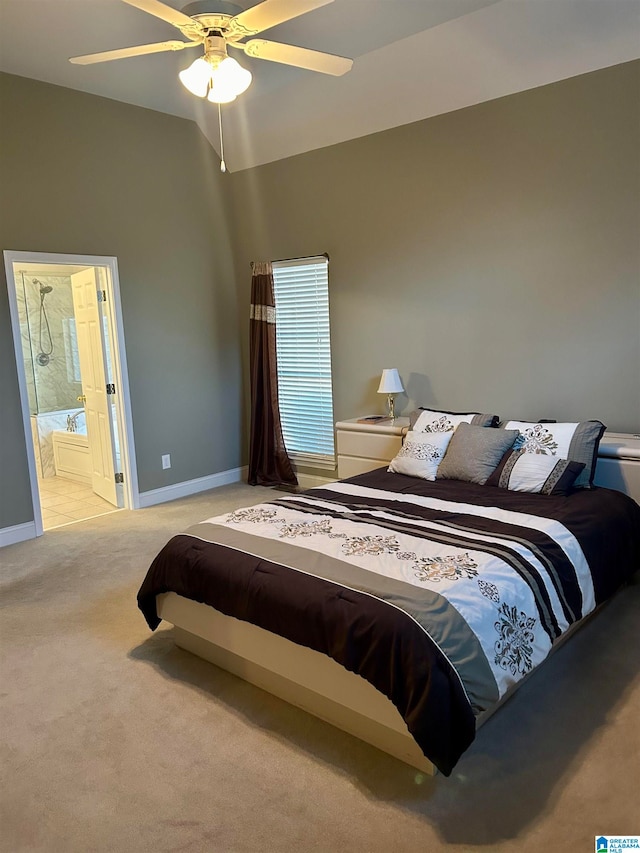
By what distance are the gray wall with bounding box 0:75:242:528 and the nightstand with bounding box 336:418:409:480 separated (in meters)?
1.62

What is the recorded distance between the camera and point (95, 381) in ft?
18.3

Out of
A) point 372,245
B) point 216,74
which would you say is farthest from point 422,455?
point 216,74

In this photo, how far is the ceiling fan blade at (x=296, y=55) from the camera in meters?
2.88

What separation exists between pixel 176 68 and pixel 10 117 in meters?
1.26

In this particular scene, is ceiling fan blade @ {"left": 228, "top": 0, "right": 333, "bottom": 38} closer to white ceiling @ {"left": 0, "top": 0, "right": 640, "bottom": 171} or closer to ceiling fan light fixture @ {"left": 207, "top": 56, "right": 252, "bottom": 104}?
ceiling fan light fixture @ {"left": 207, "top": 56, "right": 252, "bottom": 104}

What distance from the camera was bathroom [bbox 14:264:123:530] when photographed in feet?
21.9

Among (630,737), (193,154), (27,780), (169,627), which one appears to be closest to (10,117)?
(193,154)

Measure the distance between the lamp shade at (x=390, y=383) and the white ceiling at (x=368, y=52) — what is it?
6.18 ft

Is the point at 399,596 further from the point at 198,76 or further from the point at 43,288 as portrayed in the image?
the point at 43,288

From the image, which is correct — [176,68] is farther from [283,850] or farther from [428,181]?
[283,850]

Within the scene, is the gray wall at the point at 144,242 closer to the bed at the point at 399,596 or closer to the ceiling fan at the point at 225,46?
the ceiling fan at the point at 225,46

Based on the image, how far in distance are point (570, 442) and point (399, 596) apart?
1881mm

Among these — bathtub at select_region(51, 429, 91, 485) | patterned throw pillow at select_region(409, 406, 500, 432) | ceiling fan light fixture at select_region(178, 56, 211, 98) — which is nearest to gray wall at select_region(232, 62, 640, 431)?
patterned throw pillow at select_region(409, 406, 500, 432)

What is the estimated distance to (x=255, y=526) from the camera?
3068 mm
